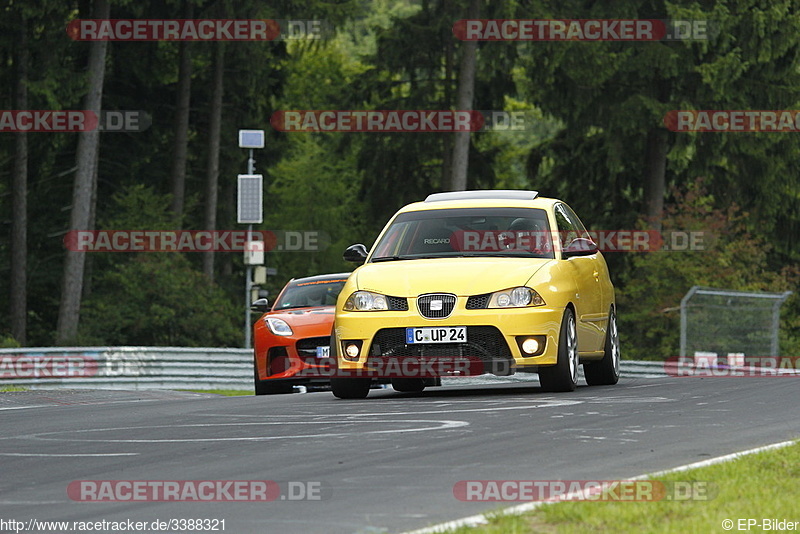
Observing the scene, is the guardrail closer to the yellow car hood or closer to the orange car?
the orange car

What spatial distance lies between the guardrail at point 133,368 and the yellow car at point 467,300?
10.4m

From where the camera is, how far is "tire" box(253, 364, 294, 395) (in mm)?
19078

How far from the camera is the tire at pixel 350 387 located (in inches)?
575

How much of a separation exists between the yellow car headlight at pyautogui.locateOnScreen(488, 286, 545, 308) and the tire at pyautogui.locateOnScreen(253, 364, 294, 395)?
589cm

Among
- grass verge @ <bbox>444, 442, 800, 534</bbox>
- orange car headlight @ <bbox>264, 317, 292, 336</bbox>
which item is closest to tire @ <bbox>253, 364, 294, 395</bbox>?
orange car headlight @ <bbox>264, 317, 292, 336</bbox>

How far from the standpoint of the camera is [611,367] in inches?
A: 656

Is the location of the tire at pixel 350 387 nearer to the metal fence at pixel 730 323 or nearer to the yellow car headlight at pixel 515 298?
the yellow car headlight at pixel 515 298

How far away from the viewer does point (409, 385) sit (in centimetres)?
1672

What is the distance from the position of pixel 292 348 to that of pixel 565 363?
5.43m

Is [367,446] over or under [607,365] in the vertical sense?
under
